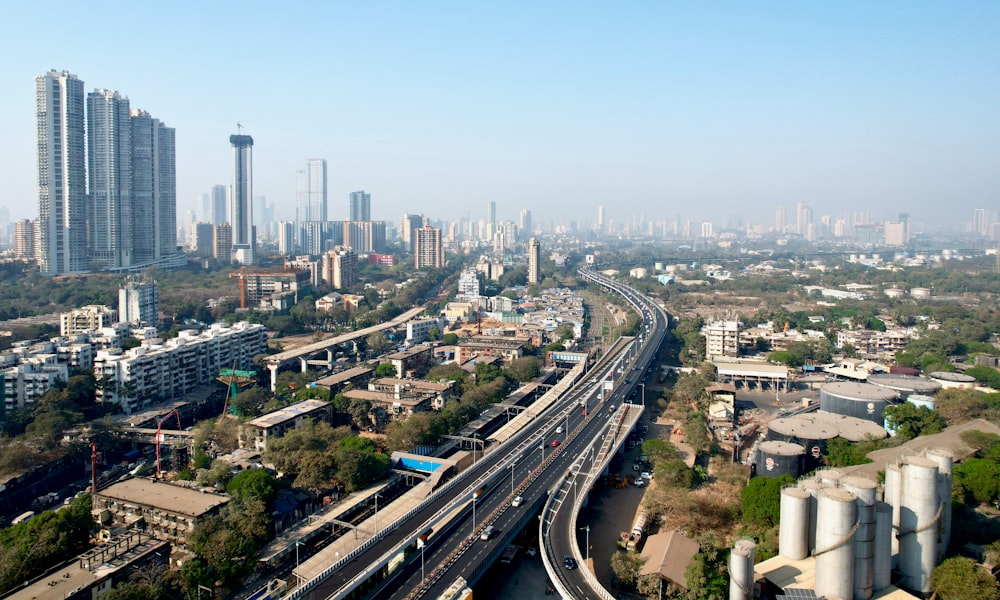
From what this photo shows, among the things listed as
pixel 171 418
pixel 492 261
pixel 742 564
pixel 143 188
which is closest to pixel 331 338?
pixel 171 418

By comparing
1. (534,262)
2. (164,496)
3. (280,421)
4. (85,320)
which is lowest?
(164,496)

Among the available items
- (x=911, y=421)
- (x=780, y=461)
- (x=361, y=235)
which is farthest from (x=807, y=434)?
(x=361, y=235)

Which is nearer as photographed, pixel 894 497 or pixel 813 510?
pixel 813 510

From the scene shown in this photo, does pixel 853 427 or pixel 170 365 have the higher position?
pixel 170 365

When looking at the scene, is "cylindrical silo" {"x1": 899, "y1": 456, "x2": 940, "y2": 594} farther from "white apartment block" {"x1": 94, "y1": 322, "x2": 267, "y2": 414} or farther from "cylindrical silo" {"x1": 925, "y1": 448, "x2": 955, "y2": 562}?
"white apartment block" {"x1": 94, "y1": 322, "x2": 267, "y2": 414}

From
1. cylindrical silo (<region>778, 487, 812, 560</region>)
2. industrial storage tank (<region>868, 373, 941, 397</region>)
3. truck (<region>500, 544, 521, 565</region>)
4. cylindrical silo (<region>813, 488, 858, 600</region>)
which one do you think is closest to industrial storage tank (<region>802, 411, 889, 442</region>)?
industrial storage tank (<region>868, 373, 941, 397</region>)

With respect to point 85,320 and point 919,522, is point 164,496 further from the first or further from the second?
point 85,320

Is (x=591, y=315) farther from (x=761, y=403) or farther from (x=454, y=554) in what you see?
(x=454, y=554)
